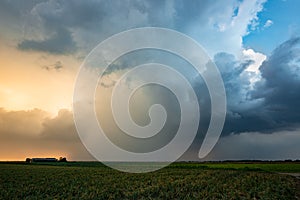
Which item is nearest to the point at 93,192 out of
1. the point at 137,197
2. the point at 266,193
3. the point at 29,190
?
the point at 137,197

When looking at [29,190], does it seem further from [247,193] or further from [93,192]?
[247,193]

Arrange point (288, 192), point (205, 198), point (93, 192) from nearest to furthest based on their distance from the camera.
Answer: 1. point (205, 198)
2. point (93, 192)
3. point (288, 192)

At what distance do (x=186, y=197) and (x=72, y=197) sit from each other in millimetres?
7425

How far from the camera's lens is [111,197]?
1948 cm

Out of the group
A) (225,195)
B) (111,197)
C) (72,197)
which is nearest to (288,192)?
(225,195)

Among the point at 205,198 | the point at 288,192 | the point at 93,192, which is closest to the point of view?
the point at 205,198

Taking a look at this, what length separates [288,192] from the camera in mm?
22641

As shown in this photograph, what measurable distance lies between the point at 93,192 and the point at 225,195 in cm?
910

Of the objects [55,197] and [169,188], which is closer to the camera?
[55,197]

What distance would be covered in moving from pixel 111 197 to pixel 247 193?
31.4ft

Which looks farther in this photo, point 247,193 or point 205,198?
point 247,193

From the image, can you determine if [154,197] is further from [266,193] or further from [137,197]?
[266,193]

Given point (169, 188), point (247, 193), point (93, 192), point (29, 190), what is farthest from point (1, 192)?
point (247, 193)

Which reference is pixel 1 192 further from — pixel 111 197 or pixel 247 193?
pixel 247 193
